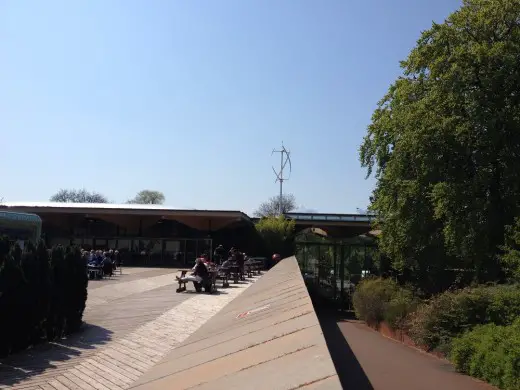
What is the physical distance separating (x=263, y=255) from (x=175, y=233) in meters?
7.41

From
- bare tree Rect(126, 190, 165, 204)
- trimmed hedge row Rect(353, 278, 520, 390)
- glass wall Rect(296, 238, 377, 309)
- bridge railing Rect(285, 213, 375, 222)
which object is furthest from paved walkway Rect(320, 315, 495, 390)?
bare tree Rect(126, 190, 165, 204)

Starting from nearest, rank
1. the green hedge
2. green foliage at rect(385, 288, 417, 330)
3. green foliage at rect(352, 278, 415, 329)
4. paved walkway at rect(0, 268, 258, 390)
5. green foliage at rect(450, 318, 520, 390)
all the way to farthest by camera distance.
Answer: paved walkway at rect(0, 268, 258, 390) → green foliage at rect(450, 318, 520, 390) → the green hedge → green foliage at rect(385, 288, 417, 330) → green foliage at rect(352, 278, 415, 329)

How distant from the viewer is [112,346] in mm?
10094

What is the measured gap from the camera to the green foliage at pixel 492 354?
8.70 m

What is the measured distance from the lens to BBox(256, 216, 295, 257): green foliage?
4391 centimetres

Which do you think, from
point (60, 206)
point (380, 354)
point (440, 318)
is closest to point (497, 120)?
point (440, 318)

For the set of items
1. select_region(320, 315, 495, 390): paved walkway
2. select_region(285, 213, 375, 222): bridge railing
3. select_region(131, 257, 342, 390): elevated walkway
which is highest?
select_region(285, 213, 375, 222): bridge railing

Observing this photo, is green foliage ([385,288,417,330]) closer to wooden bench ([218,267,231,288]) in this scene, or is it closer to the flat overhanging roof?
wooden bench ([218,267,231,288])

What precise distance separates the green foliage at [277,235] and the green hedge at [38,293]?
32539 mm

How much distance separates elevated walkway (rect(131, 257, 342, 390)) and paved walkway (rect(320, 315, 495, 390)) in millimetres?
3391

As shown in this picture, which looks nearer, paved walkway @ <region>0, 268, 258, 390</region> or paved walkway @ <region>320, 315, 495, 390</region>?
paved walkway @ <region>0, 268, 258, 390</region>

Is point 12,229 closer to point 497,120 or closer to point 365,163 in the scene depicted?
point 365,163

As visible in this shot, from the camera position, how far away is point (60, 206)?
42.6 meters

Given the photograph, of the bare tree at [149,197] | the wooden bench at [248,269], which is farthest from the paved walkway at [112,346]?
the bare tree at [149,197]
